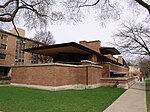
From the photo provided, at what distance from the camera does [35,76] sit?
1853 cm

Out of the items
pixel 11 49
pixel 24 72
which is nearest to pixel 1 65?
pixel 11 49

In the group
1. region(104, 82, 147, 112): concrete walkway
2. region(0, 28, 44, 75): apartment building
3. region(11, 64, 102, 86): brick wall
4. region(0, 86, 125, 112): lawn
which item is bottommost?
region(104, 82, 147, 112): concrete walkway

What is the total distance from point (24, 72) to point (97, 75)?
29.1ft

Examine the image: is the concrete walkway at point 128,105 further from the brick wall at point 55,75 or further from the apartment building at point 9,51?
the apartment building at point 9,51

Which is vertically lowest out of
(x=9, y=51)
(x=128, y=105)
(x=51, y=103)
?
(x=128, y=105)

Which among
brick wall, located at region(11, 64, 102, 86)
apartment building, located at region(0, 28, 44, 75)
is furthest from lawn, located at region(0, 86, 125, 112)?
apartment building, located at region(0, 28, 44, 75)

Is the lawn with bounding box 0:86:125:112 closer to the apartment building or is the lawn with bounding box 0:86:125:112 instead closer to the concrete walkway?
the concrete walkway

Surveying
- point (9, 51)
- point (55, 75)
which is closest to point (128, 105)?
point (55, 75)

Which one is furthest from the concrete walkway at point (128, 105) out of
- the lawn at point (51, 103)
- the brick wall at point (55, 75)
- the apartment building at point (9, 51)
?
the apartment building at point (9, 51)

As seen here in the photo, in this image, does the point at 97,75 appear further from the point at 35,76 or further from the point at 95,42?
the point at 95,42

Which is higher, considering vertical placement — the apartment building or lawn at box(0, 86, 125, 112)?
the apartment building

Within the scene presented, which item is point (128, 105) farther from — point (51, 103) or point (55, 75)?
point (55, 75)

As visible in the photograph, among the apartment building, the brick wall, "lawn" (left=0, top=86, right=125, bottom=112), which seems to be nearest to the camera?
"lawn" (left=0, top=86, right=125, bottom=112)

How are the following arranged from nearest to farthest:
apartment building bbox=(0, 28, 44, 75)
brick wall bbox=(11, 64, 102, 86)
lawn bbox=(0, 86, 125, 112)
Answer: lawn bbox=(0, 86, 125, 112) → brick wall bbox=(11, 64, 102, 86) → apartment building bbox=(0, 28, 44, 75)
